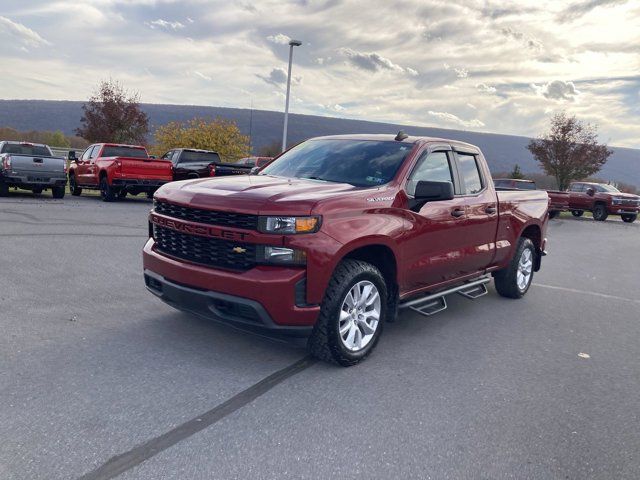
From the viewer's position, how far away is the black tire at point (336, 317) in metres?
3.91

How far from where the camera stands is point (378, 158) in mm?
4938

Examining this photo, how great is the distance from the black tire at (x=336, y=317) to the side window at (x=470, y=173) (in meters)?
2.08

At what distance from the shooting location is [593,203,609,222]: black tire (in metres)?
25.5

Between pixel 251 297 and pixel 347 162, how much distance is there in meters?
1.89

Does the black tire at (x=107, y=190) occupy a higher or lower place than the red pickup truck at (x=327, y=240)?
lower

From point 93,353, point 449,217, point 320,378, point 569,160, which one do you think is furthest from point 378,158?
point 569,160

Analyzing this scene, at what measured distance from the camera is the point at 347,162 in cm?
501

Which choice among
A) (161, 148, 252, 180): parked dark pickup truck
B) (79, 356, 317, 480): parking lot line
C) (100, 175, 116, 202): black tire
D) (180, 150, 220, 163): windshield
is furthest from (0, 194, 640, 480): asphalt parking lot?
(180, 150, 220, 163): windshield

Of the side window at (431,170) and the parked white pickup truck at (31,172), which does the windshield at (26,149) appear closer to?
the parked white pickup truck at (31,172)

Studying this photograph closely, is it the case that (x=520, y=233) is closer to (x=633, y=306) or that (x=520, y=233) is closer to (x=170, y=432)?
(x=633, y=306)

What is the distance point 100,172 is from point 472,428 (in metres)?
15.8

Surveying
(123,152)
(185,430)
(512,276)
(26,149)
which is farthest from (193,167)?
(185,430)

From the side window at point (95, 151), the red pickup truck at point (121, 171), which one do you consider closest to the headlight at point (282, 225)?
the red pickup truck at point (121, 171)

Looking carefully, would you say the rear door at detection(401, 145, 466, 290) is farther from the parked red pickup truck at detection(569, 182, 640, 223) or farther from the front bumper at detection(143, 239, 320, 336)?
the parked red pickup truck at detection(569, 182, 640, 223)
